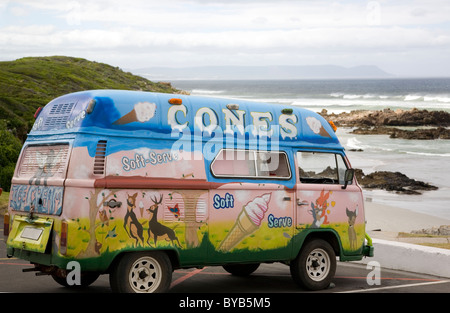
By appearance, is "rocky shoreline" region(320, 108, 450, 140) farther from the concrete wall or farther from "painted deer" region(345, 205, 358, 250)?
"painted deer" region(345, 205, 358, 250)

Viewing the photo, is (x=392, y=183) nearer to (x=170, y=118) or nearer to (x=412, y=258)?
(x=412, y=258)

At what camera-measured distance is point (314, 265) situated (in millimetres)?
10805

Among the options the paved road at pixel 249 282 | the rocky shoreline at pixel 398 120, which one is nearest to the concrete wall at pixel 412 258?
the paved road at pixel 249 282

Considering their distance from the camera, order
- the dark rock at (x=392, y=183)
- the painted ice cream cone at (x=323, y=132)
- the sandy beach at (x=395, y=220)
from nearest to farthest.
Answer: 1. the painted ice cream cone at (x=323, y=132)
2. the sandy beach at (x=395, y=220)
3. the dark rock at (x=392, y=183)

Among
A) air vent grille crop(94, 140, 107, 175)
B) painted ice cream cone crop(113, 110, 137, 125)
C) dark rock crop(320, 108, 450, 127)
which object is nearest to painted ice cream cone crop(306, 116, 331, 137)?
painted ice cream cone crop(113, 110, 137, 125)

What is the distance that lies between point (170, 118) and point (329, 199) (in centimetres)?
309

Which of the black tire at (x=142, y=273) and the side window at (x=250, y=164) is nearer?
the black tire at (x=142, y=273)

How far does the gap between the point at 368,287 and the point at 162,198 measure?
158 inches

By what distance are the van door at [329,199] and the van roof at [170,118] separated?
0.39m

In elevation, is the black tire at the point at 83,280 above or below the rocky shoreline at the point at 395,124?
below

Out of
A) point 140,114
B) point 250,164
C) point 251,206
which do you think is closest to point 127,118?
point 140,114

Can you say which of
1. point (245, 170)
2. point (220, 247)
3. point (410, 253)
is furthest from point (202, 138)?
point (410, 253)

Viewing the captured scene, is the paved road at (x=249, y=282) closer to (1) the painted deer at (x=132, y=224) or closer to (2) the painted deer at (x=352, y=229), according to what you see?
(2) the painted deer at (x=352, y=229)

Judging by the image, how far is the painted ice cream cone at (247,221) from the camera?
9.72 metres
